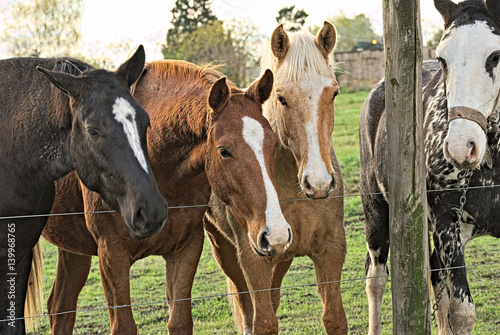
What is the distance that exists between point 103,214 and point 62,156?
25.3 inches

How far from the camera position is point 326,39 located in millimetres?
4262

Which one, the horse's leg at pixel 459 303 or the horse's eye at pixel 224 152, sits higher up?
the horse's eye at pixel 224 152

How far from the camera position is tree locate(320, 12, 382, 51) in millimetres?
42594

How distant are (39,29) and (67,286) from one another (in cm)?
1943

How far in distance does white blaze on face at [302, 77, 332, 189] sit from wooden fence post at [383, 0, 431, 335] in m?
0.42

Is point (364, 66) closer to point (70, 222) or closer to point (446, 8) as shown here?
point (446, 8)

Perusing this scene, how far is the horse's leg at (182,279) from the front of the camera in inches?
161

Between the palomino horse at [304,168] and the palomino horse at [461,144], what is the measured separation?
355 millimetres

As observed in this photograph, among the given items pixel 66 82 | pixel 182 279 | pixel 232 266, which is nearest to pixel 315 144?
pixel 182 279

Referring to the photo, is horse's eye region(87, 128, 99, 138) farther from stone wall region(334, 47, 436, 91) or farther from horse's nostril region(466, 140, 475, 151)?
stone wall region(334, 47, 436, 91)

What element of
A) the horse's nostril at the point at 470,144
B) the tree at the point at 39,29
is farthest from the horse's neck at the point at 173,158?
the tree at the point at 39,29

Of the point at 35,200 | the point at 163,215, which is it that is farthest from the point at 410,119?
the point at 35,200

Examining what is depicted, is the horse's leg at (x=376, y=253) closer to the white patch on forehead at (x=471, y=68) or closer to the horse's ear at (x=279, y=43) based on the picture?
the white patch on forehead at (x=471, y=68)

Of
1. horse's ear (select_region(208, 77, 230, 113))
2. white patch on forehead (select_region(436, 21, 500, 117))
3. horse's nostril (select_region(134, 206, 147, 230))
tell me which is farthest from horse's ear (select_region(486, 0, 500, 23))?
horse's nostril (select_region(134, 206, 147, 230))
